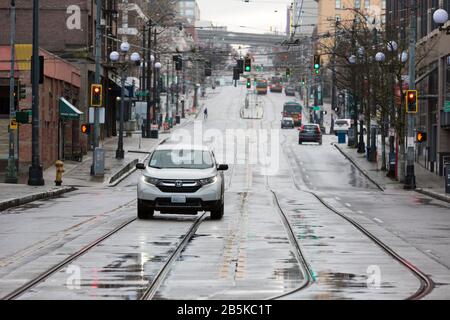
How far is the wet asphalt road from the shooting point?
551 inches

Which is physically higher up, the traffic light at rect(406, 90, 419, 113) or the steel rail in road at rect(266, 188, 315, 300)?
the traffic light at rect(406, 90, 419, 113)

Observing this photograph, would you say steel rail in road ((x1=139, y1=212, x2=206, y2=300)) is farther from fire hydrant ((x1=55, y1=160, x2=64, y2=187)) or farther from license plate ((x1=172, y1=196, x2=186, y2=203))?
fire hydrant ((x1=55, y1=160, x2=64, y2=187))

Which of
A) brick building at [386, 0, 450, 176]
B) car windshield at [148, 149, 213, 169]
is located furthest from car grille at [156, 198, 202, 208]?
brick building at [386, 0, 450, 176]

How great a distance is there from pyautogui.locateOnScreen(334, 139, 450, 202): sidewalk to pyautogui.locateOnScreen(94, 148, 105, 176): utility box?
Result: 46.4ft

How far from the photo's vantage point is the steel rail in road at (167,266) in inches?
528

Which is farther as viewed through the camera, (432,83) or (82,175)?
(432,83)

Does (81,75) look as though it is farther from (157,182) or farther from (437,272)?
(437,272)

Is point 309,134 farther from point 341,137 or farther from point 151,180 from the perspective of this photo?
point 151,180

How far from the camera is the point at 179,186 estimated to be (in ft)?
85.5

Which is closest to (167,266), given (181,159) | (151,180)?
(151,180)

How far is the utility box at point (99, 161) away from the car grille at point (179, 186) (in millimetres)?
29304

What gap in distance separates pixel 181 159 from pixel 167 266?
10905 millimetres

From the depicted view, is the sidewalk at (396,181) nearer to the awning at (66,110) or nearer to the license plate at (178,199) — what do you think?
the awning at (66,110)

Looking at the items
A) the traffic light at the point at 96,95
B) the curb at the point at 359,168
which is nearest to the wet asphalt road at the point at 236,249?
the traffic light at the point at 96,95
